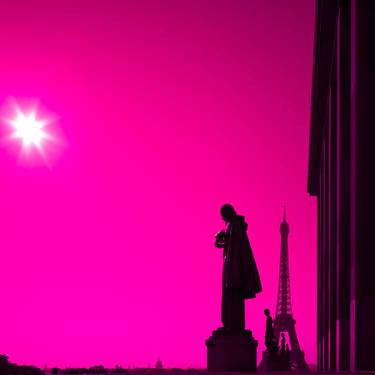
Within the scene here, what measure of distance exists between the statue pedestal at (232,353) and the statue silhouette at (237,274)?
37 cm

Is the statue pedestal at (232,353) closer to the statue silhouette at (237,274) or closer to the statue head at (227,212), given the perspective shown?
the statue silhouette at (237,274)

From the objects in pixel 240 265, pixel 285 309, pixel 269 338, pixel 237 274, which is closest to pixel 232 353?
pixel 237 274

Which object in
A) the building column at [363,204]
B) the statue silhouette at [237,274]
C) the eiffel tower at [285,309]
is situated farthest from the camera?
the eiffel tower at [285,309]

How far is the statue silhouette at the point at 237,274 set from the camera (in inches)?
878

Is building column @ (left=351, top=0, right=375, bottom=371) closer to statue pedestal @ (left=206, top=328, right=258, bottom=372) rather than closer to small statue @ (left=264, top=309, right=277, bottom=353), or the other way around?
statue pedestal @ (left=206, top=328, right=258, bottom=372)

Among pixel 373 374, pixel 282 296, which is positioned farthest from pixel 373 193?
pixel 282 296

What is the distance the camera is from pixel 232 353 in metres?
21.7

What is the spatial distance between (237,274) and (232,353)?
1.81 metres

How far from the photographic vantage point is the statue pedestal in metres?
21.6

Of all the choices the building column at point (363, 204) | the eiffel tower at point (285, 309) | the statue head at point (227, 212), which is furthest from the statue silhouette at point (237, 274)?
the eiffel tower at point (285, 309)

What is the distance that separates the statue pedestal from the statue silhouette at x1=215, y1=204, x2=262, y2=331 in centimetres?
37

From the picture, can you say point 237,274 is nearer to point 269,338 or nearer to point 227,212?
point 227,212

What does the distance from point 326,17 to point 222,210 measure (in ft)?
55.8

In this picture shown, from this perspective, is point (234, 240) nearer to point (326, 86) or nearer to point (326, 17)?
point (326, 17)
